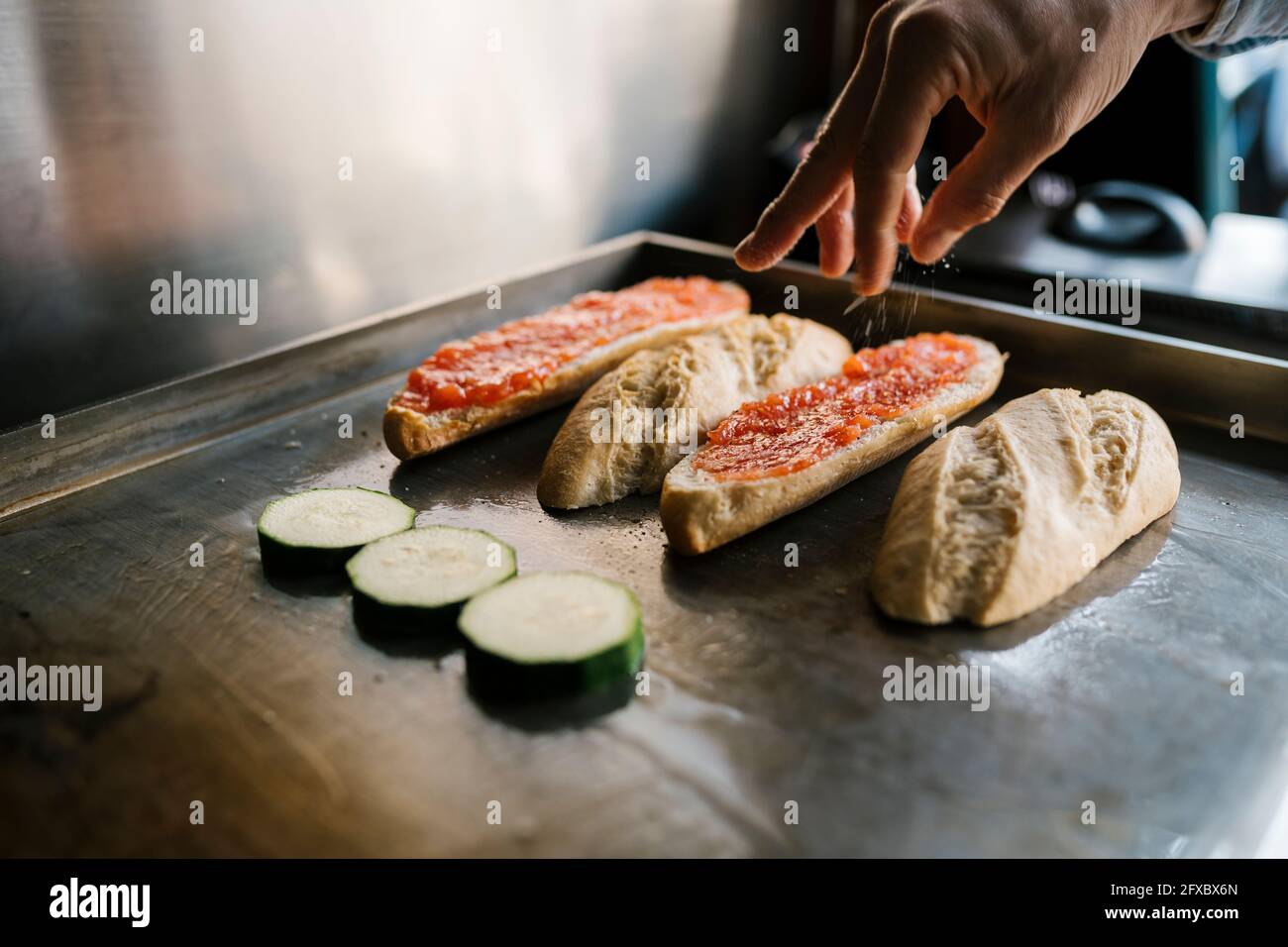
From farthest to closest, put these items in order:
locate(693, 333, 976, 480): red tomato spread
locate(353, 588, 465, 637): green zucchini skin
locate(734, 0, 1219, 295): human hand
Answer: locate(693, 333, 976, 480): red tomato spread → locate(734, 0, 1219, 295): human hand → locate(353, 588, 465, 637): green zucchini skin

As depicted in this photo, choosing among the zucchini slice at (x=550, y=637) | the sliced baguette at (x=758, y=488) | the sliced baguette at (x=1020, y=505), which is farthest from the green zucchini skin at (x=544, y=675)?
the sliced baguette at (x=1020, y=505)

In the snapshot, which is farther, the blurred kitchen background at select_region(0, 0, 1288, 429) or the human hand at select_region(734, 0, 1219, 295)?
the blurred kitchen background at select_region(0, 0, 1288, 429)

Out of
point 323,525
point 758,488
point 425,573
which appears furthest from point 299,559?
point 758,488

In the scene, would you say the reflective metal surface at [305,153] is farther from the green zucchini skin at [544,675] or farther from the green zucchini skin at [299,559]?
the green zucchini skin at [544,675]

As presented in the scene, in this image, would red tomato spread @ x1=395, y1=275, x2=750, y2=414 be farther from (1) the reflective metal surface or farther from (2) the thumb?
(2) the thumb

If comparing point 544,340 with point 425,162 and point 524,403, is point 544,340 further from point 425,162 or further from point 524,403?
point 425,162

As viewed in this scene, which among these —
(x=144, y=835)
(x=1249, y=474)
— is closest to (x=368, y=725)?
(x=144, y=835)

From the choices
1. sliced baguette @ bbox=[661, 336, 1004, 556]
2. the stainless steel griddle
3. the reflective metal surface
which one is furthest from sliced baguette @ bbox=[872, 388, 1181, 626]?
the reflective metal surface
